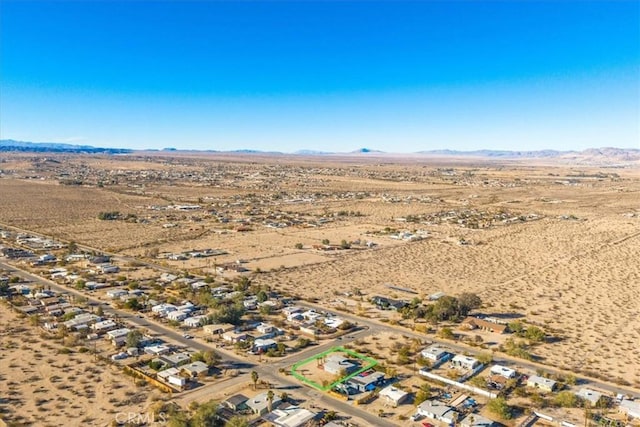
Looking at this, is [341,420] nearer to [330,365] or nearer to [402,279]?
[330,365]

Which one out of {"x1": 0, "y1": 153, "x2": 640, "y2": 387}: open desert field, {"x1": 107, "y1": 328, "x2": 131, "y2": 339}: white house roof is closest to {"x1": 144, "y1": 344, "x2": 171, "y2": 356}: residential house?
{"x1": 107, "y1": 328, "x2": 131, "y2": 339}: white house roof

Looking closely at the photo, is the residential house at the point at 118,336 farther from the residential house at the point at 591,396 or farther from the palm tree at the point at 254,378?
the residential house at the point at 591,396

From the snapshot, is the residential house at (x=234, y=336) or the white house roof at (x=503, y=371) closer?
the white house roof at (x=503, y=371)

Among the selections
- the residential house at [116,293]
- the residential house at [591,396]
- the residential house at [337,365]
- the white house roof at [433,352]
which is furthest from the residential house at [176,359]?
the residential house at [591,396]

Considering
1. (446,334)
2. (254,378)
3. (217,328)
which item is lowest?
(446,334)

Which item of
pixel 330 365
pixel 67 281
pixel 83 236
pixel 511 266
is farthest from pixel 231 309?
pixel 83 236

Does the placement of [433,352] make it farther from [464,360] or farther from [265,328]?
[265,328]

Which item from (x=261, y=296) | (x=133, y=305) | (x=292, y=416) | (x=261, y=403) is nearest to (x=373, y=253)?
(x=261, y=296)
